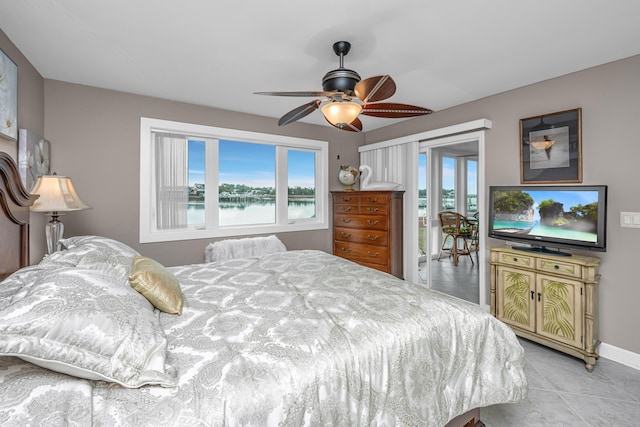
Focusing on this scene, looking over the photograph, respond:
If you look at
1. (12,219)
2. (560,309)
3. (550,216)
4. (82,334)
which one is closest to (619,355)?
(560,309)

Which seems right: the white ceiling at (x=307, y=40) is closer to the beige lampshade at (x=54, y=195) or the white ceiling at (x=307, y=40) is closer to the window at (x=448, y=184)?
the beige lampshade at (x=54, y=195)

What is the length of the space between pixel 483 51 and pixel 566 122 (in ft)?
4.03

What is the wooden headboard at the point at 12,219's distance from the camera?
166 centimetres

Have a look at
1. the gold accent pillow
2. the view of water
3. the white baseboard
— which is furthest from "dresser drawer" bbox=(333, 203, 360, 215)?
the gold accent pillow

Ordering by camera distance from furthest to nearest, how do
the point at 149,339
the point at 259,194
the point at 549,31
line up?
the point at 259,194 → the point at 549,31 → the point at 149,339

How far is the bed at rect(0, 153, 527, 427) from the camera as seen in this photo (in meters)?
0.87

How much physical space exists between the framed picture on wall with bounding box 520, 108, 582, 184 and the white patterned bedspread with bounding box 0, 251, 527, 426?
2.06 meters

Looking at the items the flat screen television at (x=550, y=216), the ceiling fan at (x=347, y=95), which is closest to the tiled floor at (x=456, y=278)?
the flat screen television at (x=550, y=216)

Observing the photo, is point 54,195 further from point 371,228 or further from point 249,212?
point 371,228

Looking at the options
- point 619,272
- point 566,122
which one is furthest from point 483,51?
point 619,272

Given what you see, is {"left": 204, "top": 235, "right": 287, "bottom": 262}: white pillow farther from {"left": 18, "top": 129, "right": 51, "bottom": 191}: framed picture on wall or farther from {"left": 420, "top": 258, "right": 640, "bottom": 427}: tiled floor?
{"left": 420, "top": 258, "right": 640, "bottom": 427}: tiled floor

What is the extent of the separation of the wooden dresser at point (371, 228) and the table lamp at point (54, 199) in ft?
10.4

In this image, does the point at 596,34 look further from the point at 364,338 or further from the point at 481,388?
the point at 364,338

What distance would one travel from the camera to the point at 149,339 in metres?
1.07
